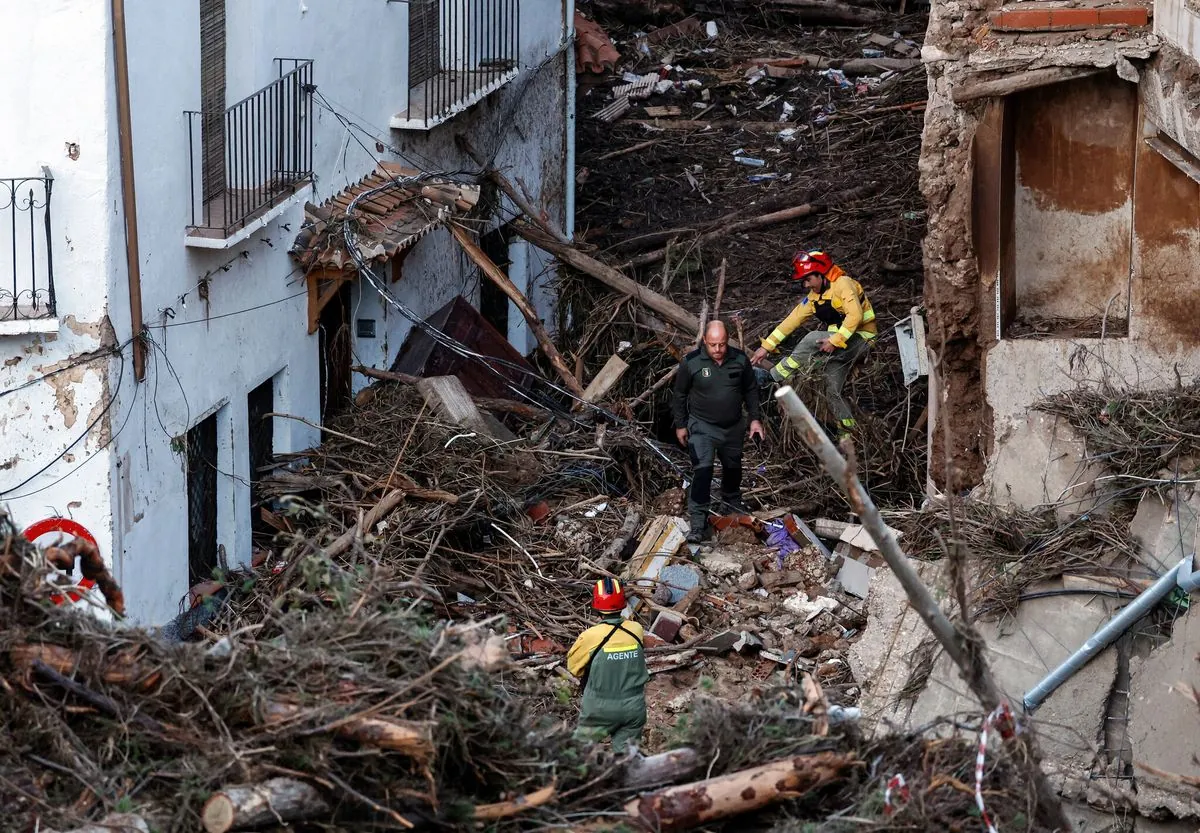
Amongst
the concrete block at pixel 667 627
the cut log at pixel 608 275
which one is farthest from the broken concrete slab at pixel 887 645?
the cut log at pixel 608 275

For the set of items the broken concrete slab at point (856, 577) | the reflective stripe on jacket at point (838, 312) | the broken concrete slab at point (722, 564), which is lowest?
the broken concrete slab at point (722, 564)

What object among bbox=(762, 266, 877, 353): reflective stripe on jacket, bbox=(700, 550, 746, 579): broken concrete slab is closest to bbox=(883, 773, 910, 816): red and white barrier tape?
bbox=(700, 550, 746, 579): broken concrete slab

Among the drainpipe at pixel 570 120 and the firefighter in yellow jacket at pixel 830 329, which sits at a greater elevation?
the drainpipe at pixel 570 120

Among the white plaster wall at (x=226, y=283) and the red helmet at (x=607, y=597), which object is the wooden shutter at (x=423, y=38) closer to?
the white plaster wall at (x=226, y=283)

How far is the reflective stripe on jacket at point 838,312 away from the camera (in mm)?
13320

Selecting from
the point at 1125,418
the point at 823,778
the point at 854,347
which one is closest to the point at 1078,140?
the point at 1125,418

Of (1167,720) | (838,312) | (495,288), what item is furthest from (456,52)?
(1167,720)

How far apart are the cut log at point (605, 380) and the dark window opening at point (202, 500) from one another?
13.9ft

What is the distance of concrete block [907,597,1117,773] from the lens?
9.02 m

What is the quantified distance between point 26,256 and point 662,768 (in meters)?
5.75

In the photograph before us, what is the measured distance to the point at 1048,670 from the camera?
938 cm

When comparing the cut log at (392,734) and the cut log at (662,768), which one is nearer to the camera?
the cut log at (392,734)

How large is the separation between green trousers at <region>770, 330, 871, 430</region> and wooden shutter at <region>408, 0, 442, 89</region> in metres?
4.65

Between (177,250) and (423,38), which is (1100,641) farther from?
(423,38)
